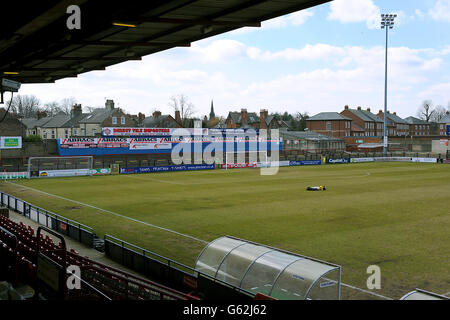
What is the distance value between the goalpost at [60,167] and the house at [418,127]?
134291 millimetres

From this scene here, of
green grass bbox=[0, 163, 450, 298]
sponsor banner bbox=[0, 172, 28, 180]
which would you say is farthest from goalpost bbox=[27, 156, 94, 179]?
green grass bbox=[0, 163, 450, 298]

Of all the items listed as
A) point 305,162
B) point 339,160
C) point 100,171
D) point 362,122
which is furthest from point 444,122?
point 100,171

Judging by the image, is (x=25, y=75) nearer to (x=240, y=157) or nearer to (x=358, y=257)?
(x=358, y=257)


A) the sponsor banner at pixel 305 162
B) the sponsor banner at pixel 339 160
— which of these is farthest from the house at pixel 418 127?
the sponsor banner at pixel 305 162

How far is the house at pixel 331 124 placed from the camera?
367 feet

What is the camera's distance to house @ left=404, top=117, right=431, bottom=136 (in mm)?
160913

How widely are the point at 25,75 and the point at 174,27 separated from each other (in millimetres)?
11333

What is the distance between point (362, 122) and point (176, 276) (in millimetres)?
116378

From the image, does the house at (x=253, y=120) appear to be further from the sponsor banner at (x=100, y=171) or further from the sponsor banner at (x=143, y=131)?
the sponsor banner at (x=100, y=171)

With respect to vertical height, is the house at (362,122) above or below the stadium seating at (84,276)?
above

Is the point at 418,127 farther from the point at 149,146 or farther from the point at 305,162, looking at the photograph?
the point at 149,146

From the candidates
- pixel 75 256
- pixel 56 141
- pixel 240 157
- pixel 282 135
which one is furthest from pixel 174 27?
pixel 282 135

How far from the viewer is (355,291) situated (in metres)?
14.2

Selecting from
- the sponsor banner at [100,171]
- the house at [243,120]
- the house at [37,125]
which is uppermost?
the house at [243,120]
